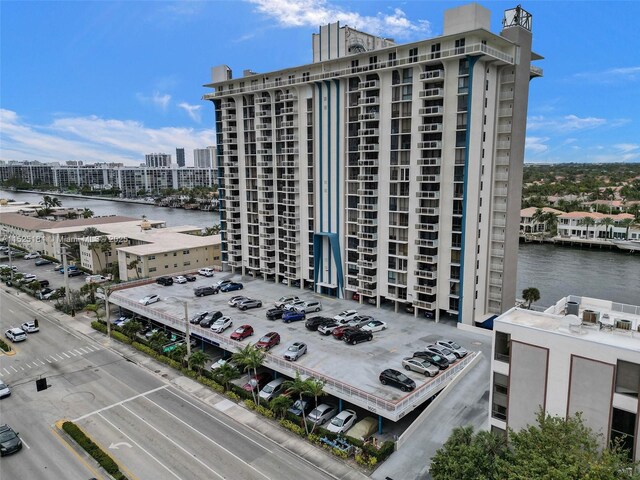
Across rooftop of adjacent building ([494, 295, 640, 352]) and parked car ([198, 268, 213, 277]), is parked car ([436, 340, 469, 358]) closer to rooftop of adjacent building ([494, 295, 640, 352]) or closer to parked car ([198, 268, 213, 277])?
rooftop of adjacent building ([494, 295, 640, 352])

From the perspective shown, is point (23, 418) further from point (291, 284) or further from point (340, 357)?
point (291, 284)

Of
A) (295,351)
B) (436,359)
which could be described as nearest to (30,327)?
(295,351)

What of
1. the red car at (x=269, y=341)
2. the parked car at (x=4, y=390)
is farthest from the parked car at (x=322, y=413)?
the parked car at (x=4, y=390)

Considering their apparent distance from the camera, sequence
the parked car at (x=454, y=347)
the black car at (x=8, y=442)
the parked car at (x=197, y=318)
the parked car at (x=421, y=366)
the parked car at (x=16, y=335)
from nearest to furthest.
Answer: the black car at (x=8, y=442), the parked car at (x=421, y=366), the parked car at (x=454, y=347), the parked car at (x=197, y=318), the parked car at (x=16, y=335)

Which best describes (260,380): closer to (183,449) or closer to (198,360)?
(198,360)

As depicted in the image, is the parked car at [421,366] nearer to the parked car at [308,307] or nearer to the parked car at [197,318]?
the parked car at [308,307]

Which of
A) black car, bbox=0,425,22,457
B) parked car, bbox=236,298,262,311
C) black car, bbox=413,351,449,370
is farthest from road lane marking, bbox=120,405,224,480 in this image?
parked car, bbox=236,298,262,311
